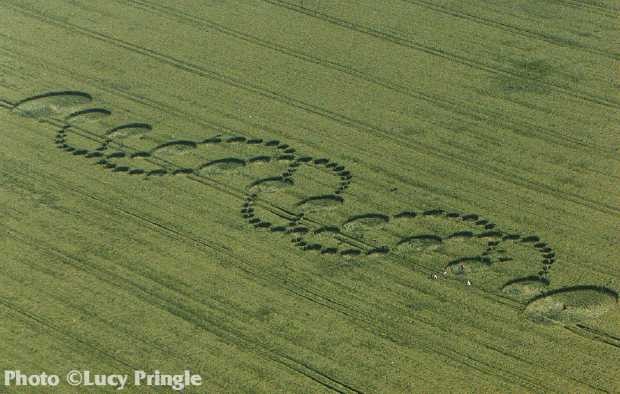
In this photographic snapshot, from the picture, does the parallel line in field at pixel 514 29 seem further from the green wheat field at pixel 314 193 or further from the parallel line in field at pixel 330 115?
the parallel line in field at pixel 330 115

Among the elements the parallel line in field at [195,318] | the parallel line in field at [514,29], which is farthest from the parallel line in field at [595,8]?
the parallel line in field at [195,318]

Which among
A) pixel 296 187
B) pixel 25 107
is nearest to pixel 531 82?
pixel 296 187

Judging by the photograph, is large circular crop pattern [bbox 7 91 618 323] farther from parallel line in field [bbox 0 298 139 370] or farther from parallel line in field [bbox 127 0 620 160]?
parallel line in field [bbox 0 298 139 370]

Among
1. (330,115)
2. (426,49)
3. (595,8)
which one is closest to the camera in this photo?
(330,115)

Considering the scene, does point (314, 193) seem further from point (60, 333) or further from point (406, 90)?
point (60, 333)

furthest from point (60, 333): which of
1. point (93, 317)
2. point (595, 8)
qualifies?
point (595, 8)

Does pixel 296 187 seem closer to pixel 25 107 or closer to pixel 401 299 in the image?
pixel 401 299

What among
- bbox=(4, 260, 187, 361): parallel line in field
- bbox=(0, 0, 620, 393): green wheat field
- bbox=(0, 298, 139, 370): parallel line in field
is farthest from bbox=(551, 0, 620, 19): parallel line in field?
bbox=(0, 298, 139, 370): parallel line in field
